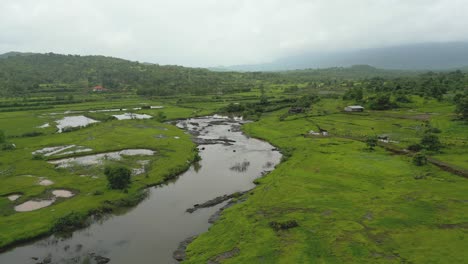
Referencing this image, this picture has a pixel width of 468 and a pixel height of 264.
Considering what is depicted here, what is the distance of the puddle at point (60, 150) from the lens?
7544 centimetres

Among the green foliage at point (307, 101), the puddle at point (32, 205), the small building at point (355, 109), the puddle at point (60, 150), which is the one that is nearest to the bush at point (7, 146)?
the puddle at point (60, 150)

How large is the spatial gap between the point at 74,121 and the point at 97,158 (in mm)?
58825

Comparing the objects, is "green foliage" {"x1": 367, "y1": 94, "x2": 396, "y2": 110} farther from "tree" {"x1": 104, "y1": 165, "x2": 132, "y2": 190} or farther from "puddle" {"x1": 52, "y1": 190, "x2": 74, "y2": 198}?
"puddle" {"x1": 52, "y1": 190, "x2": 74, "y2": 198}

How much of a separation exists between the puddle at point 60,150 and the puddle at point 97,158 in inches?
193

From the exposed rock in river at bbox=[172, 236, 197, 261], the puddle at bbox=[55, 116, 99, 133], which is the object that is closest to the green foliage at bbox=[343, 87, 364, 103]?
the puddle at bbox=[55, 116, 99, 133]

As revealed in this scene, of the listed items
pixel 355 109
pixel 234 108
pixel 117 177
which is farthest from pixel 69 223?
pixel 355 109

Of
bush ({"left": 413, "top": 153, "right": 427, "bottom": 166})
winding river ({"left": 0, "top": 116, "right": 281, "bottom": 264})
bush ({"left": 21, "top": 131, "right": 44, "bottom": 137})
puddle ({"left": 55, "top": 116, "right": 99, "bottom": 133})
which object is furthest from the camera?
puddle ({"left": 55, "top": 116, "right": 99, "bottom": 133})

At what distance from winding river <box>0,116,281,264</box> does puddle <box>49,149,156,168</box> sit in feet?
53.5

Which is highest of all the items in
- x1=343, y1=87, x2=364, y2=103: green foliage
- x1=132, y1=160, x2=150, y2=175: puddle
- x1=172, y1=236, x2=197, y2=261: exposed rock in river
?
x1=343, y1=87, x2=364, y2=103: green foliage

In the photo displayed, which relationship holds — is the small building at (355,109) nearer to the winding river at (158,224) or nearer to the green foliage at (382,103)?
the green foliage at (382,103)

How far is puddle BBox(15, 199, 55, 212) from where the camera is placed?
47.5 m

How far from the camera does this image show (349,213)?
42000mm

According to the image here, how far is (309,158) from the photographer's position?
6794 cm

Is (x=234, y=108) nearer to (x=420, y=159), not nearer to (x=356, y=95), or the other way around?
(x=356, y=95)
